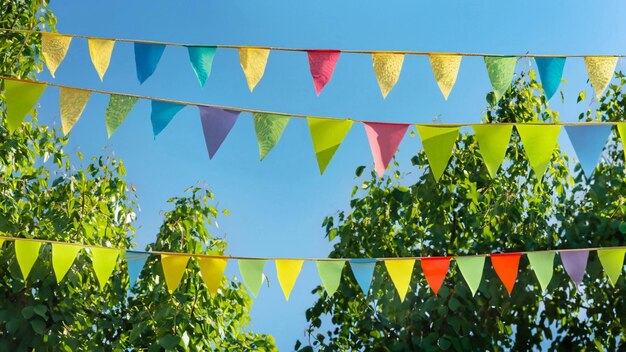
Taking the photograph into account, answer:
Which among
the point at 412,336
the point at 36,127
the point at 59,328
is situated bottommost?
the point at 412,336

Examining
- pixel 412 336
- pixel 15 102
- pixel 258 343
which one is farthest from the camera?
pixel 258 343

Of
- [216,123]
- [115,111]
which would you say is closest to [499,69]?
[216,123]

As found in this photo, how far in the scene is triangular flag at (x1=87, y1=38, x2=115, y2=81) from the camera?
3.88 metres

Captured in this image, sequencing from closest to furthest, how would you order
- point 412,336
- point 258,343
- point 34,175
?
point 412,336
point 258,343
point 34,175

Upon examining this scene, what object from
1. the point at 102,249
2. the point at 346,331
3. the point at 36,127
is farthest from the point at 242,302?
the point at 36,127

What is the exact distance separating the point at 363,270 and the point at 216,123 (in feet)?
3.33

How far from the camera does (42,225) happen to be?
217 inches

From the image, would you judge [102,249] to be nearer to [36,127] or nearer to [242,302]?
[242,302]

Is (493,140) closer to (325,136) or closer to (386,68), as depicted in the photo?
(386,68)

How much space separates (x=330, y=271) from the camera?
401cm

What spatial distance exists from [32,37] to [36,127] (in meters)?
0.67

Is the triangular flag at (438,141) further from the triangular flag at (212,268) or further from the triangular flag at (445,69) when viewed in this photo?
the triangular flag at (212,268)

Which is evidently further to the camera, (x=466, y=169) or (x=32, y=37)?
(x=32, y=37)

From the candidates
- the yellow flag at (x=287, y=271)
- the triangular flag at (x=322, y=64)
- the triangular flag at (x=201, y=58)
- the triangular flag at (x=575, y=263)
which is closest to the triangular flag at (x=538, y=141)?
the triangular flag at (x=575, y=263)
